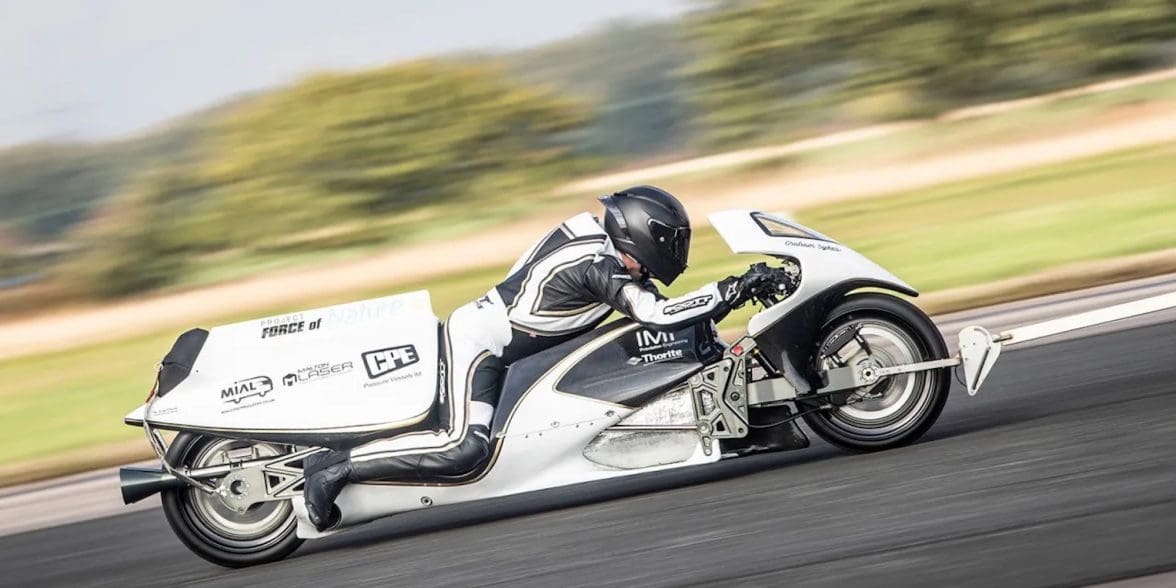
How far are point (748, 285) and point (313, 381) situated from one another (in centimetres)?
203

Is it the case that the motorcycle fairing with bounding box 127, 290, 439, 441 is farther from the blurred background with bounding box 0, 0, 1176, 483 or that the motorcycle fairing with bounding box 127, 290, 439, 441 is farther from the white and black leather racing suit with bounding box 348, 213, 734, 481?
the blurred background with bounding box 0, 0, 1176, 483

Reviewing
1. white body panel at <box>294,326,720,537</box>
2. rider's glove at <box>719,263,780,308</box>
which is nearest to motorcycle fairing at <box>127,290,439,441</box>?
white body panel at <box>294,326,720,537</box>

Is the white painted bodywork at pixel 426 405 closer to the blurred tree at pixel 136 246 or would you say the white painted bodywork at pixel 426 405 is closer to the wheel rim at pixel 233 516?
the wheel rim at pixel 233 516

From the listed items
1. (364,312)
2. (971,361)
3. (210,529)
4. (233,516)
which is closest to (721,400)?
(971,361)

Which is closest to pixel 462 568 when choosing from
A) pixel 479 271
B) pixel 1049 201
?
pixel 1049 201

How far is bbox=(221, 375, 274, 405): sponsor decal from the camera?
21.7 ft

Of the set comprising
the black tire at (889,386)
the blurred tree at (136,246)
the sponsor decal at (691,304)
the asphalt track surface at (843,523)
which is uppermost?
the blurred tree at (136,246)

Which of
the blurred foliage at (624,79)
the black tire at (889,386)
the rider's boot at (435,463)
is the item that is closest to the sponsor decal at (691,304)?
the black tire at (889,386)

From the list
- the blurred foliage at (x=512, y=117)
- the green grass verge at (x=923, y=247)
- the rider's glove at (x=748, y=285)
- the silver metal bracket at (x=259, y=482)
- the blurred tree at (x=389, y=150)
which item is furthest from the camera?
the blurred tree at (x=389, y=150)

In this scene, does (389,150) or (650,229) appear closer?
(650,229)

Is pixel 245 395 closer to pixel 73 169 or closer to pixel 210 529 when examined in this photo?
pixel 210 529

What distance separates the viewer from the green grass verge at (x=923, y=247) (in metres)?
12.9

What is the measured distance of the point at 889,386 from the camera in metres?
6.45

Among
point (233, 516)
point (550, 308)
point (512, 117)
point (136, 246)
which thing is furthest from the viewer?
point (512, 117)
